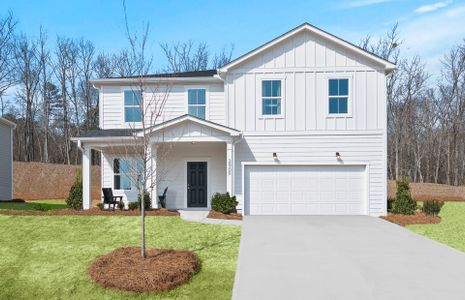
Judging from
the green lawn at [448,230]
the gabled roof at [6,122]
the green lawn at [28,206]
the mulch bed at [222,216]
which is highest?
the gabled roof at [6,122]

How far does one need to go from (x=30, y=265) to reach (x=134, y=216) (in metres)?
4.76

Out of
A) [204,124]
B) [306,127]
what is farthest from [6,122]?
[306,127]

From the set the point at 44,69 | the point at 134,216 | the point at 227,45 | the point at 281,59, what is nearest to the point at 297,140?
the point at 281,59

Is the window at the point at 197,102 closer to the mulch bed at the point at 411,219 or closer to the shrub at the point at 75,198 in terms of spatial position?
the shrub at the point at 75,198

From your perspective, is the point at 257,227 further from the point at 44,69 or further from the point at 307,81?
the point at 44,69

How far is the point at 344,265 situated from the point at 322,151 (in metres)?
8.09

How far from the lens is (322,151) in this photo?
15562 mm

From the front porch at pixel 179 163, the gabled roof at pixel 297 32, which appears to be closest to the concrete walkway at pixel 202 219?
the front porch at pixel 179 163

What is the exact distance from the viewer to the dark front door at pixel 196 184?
54.6ft

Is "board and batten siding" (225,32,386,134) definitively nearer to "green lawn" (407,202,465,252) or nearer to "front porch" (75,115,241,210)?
"front porch" (75,115,241,210)

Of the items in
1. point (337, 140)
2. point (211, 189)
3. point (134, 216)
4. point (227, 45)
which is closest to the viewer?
point (134, 216)

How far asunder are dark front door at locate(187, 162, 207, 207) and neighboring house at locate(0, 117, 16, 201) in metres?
13.9

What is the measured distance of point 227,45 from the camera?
41.2m

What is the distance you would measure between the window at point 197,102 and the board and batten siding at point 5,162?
14171 millimetres
